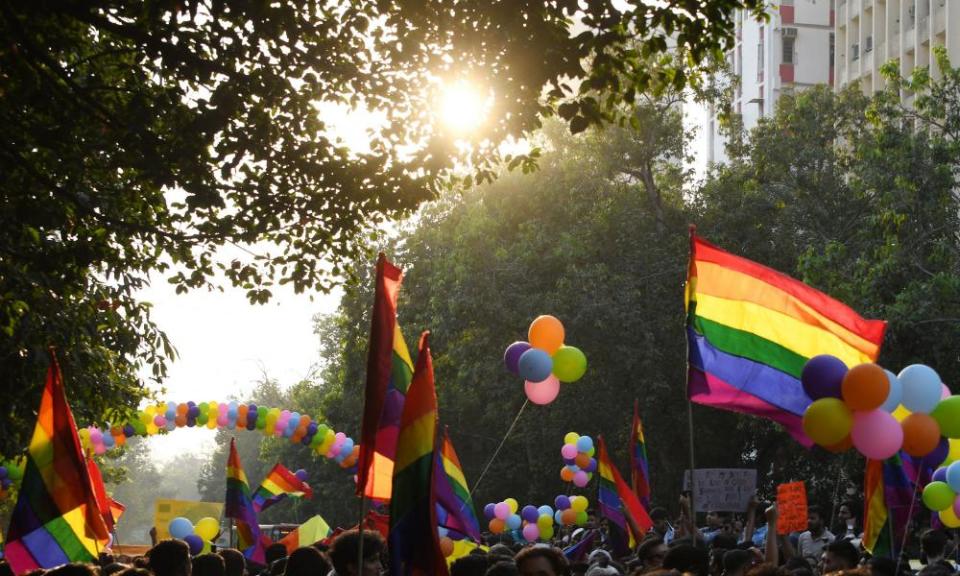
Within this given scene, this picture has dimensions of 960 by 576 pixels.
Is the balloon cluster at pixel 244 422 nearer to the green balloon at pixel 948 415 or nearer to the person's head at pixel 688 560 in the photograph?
the green balloon at pixel 948 415

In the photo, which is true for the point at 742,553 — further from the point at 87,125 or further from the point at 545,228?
the point at 545,228

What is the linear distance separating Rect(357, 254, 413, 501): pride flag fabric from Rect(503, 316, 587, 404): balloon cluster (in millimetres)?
5347

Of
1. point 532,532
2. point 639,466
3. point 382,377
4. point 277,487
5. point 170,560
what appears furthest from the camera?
point 277,487

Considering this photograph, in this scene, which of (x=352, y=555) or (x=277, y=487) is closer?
(x=352, y=555)

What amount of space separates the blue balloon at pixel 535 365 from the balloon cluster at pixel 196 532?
454cm

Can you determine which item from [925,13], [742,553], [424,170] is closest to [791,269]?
[925,13]

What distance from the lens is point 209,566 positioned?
8641 mm

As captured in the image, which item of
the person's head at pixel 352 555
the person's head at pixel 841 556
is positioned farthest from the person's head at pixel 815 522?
the person's head at pixel 352 555

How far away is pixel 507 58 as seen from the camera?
31.8 ft

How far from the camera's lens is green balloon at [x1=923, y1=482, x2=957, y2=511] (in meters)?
10.7

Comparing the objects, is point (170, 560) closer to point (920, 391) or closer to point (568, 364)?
point (920, 391)

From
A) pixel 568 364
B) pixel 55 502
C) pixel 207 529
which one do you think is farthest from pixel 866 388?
pixel 207 529

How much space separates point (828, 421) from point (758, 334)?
1.63 metres

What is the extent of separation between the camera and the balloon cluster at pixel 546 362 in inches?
557
